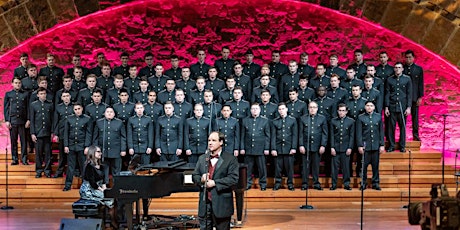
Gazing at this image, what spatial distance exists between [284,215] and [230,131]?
1608 mm

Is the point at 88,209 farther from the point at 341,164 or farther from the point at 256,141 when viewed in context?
the point at 341,164

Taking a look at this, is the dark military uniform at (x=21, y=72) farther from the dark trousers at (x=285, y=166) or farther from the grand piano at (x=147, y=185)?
the grand piano at (x=147, y=185)

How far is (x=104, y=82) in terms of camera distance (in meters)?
11.7

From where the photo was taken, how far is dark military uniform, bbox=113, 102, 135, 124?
36.5ft

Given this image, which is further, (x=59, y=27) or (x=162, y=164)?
(x=59, y=27)

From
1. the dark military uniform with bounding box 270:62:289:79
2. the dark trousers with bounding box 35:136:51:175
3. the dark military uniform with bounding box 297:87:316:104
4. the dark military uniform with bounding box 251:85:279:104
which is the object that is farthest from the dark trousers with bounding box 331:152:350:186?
the dark trousers with bounding box 35:136:51:175

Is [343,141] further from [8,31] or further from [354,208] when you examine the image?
[8,31]

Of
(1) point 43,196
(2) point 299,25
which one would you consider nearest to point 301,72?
(2) point 299,25

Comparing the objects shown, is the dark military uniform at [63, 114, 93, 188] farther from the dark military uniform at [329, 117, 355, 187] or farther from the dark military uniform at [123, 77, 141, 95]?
the dark military uniform at [329, 117, 355, 187]

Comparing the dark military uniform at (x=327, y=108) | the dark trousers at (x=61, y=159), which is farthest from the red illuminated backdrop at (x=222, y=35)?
the dark trousers at (x=61, y=159)

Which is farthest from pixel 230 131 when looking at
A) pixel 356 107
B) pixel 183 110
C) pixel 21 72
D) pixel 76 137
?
pixel 21 72

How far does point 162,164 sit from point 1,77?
5911 millimetres

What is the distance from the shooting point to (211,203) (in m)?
7.13

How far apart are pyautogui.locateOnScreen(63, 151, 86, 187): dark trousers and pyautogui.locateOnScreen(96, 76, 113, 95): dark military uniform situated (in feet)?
3.42
